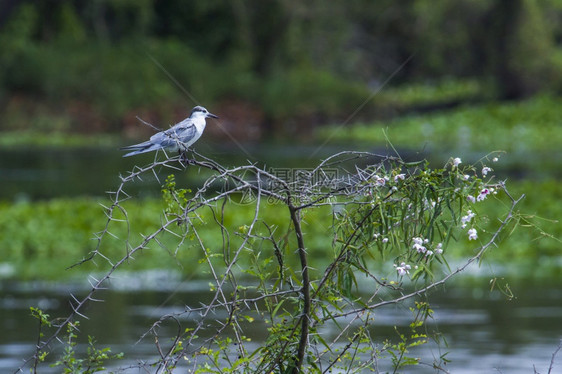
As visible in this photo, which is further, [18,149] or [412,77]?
[412,77]

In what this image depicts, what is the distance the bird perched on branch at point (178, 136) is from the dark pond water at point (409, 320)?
3.68m

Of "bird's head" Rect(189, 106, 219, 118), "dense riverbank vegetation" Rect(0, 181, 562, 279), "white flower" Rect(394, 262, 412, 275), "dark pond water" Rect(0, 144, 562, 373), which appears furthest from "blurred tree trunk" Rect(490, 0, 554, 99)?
"white flower" Rect(394, 262, 412, 275)

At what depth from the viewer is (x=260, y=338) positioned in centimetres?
1112

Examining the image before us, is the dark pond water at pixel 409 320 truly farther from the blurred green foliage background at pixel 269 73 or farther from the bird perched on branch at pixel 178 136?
the blurred green foliage background at pixel 269 73

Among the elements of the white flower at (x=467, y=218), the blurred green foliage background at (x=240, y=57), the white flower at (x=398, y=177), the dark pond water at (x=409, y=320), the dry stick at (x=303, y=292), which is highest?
the blurred green foliage background at (x=240, y=57)

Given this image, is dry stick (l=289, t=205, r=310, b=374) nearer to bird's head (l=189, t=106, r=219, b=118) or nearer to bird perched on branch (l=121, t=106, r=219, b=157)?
bird perched on branch (l=121, t=106, r=219, b=157)

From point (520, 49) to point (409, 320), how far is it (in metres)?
36.5

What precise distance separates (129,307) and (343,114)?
33.4 metres

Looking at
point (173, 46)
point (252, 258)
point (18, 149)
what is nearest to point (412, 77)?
point (173, 46)

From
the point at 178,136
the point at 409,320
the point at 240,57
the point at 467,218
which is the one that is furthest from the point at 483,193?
the point at 240,57

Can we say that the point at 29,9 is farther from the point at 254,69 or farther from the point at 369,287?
the point at 369,287

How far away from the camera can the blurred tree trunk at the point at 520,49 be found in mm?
46312

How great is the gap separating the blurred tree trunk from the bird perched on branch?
4108 cm

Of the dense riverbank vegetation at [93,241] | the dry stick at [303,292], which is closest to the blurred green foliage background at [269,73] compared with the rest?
the dense riverbank vegetation at [93,241]
